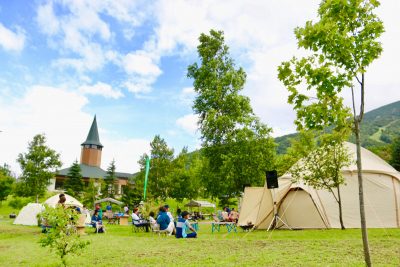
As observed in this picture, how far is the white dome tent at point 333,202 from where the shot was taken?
17.1 m

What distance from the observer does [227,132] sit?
26172mm

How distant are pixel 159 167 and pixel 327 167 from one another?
33.5 meters

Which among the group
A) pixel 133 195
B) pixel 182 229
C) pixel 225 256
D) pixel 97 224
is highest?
pixel 133 195

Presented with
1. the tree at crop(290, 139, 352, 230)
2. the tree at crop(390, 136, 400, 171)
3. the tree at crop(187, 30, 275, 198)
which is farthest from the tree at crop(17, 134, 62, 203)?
the tree at crop(390, 136, 400, 171)

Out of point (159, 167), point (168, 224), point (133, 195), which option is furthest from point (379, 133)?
point (168, 224)

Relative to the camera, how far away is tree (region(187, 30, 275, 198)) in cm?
2542

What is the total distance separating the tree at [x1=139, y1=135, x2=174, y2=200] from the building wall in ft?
154

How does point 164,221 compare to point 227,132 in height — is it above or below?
below

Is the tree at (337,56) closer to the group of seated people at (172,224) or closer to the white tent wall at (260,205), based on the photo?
the group of seated people at (172,224)

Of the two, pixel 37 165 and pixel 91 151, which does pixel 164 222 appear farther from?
pixel 91 151

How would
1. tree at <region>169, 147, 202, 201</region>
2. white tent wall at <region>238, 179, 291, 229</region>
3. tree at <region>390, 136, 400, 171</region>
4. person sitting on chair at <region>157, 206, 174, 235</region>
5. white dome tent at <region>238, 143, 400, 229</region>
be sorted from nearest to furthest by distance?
person sitting on chair at <region>157, 206, 174, 235</region>
white dome tent at <region>238, 143, 400, 229</region>
white tent wall at <region>238, 179, 291, 229</region>
tree at <region>390, 136, 400, 171</region>
tree at <region>169, 147, 202, 201</region>

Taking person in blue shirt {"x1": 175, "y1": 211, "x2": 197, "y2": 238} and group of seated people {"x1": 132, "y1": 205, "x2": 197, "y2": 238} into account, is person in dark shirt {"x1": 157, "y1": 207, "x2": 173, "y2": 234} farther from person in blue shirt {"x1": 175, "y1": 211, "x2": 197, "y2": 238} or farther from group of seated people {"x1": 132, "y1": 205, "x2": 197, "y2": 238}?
person in blue shirt {"x1": 175, "y1": 211, "x2": 197, "y2": 238}

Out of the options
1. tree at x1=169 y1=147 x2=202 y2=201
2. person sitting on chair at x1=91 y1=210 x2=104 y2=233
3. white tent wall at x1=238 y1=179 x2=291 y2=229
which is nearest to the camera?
person sitting on chair at x1=91 y1=210 x2=104 y2=233

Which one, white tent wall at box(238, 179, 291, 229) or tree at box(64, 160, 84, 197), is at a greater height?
tree at box(64, 160, 84, 197)
